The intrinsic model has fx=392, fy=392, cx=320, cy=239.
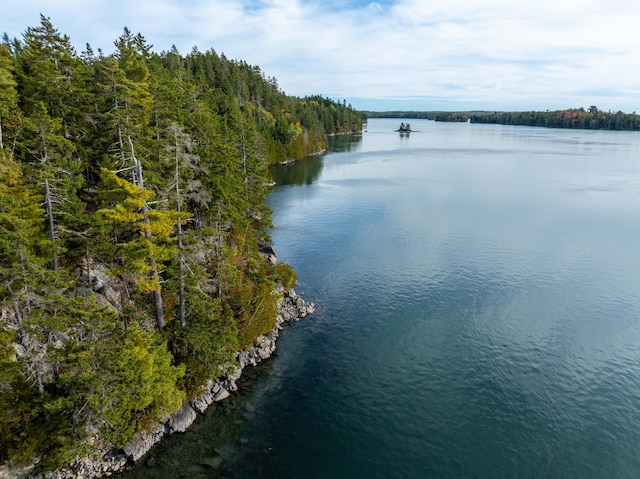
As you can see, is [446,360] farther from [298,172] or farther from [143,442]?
[298,172]

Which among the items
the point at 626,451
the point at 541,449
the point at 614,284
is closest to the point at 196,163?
the point at 541,449

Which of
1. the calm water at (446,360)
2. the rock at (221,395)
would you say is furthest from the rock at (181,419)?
the rock at (221,395)

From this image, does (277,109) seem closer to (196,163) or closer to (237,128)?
(237,128)

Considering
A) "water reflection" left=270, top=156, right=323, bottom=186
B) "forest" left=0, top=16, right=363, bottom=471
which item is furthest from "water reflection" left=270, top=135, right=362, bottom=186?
"forest" left=0, top=16, right=363, bottom=471

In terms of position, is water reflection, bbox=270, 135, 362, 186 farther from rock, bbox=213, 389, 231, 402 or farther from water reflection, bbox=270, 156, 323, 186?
rock, bbox=213, 389, 231, 402

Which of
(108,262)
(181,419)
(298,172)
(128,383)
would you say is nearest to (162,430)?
(181,419)

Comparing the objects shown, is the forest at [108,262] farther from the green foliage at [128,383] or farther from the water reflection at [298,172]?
the water reflection at [298,172]
